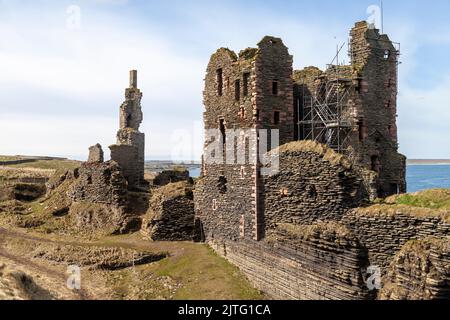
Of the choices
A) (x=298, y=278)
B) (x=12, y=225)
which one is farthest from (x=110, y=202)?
(x=298, y=278)

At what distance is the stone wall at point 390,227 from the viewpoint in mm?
16328

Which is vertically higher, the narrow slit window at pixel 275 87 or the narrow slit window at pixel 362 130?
the narrow slit window at pixel 275 87

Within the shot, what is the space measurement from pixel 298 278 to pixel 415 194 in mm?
6827

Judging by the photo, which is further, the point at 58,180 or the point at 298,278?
the point at 58,180

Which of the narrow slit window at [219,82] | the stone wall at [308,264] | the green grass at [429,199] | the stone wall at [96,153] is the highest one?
the narrow slit window at [219,82]

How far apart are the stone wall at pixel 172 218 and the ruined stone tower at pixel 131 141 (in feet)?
47.1

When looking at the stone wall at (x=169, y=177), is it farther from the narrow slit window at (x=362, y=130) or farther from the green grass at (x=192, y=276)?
the narrow slit window at (x=362, y=130)

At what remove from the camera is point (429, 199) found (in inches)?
748

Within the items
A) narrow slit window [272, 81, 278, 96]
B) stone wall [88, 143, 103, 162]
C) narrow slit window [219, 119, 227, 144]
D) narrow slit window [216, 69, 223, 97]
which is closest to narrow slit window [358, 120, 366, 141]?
narrow slit window [272, 81, 278, 96]

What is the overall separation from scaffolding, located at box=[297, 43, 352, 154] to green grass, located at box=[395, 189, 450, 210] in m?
10.0

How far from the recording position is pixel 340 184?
67.2 feet

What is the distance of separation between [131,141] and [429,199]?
39988mm

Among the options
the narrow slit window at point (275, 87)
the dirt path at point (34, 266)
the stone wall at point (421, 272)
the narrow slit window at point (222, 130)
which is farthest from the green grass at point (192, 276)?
the narrow slit window at point (275, 87)
